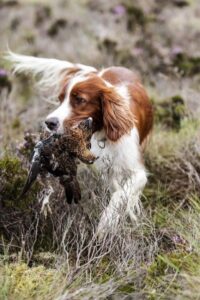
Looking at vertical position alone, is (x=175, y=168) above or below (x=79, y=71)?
below

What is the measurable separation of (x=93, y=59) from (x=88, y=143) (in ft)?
18.9

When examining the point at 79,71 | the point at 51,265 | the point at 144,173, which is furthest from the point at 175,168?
the point at 51,265

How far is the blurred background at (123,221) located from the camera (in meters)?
3.45

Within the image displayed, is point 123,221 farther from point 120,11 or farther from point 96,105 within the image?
point 120,11

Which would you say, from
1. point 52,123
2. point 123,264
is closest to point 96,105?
point 52,123

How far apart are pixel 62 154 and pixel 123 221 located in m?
0.55

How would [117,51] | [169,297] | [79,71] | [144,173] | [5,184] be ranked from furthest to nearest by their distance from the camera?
1. [117,51]
2. [79,71]
3. [144,173]
4. [5,184]
5. [169,297]

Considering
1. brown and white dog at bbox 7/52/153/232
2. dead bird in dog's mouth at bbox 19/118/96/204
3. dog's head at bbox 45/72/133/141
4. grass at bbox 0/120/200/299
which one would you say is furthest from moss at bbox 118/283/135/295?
dog's head at bbox 45/72/133/141

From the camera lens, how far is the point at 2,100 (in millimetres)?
7613

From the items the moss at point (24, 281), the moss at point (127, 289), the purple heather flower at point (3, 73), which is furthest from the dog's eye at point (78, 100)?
the purple heather flower at point (3, 73)

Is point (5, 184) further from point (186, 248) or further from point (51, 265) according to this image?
point (186, 248)

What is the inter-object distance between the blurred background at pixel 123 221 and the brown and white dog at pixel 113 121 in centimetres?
15

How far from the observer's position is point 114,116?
4660 mm

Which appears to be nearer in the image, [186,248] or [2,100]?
[186,248]
